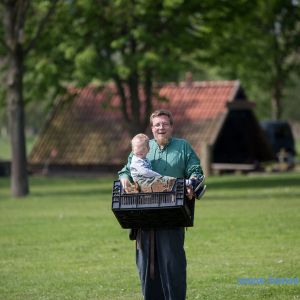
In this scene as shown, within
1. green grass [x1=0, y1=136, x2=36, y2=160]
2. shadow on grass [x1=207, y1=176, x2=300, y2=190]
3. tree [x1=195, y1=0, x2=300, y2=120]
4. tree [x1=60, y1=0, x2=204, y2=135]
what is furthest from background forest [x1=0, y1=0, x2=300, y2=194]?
green grass [x1=0, y1=136, x2=36, y2=160]

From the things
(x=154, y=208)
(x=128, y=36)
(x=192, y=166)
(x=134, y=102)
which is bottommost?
(x=154, y=208)

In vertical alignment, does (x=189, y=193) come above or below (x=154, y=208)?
above

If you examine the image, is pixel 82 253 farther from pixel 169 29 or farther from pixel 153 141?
pixel 169 29

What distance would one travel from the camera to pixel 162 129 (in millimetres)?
6191

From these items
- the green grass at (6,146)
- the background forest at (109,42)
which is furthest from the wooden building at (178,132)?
the green grass at (6,146)

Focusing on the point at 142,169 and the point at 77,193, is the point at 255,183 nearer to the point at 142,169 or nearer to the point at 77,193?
the point at 77,193

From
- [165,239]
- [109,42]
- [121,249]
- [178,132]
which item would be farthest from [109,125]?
[165,239]

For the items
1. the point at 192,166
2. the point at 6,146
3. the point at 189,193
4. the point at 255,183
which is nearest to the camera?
the point at 189,193

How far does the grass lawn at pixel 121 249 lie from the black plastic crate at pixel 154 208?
1.80 meters

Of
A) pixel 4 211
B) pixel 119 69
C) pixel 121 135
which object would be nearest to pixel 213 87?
pixel 121 135

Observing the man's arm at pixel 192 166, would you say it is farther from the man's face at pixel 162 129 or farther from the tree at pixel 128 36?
the tree at pixel 128 36

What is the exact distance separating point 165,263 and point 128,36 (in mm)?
19458

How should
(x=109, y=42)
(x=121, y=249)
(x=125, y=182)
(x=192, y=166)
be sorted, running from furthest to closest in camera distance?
(x=109, y=42) < (x=121, y=249) < (x=192, y=166) < (x=125, y=182)

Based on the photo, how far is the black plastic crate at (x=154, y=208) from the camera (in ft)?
18.6
